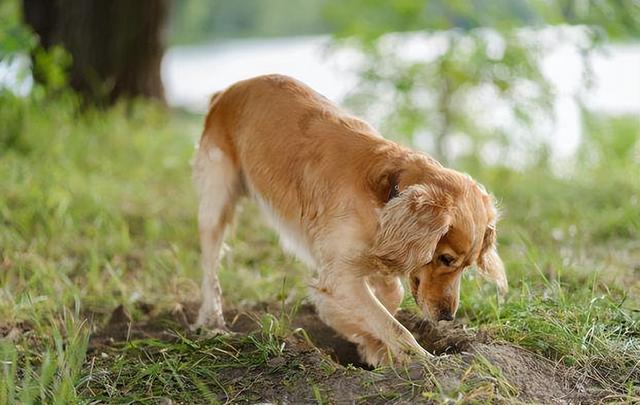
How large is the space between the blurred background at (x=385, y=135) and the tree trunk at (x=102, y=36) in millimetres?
14

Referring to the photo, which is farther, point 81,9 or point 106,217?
point 81,9

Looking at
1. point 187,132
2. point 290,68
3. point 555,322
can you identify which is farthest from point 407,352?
point 290,68

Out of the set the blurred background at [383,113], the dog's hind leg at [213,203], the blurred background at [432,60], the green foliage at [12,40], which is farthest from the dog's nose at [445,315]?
the green foliage at [12,40]

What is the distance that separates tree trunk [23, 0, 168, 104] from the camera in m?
8.66

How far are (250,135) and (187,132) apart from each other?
475 centimetres

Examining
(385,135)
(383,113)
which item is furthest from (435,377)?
(383,113)

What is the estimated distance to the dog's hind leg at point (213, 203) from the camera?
174 inches

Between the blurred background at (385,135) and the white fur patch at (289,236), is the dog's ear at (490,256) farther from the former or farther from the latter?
the white fur patch at (289,236)

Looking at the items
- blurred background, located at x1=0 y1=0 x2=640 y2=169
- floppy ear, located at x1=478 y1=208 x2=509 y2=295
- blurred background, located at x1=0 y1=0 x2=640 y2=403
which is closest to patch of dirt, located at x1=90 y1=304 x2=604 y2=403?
blurred background, located at x1=0 y1=0 x2=640 y2=403

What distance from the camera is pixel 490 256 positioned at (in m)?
→ 3.68

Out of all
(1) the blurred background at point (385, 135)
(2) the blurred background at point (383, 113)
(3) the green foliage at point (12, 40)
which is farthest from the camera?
(3) the green foliage at point (12, 40)

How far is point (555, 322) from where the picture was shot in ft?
11.6

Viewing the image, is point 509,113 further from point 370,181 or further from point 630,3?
point 370,181

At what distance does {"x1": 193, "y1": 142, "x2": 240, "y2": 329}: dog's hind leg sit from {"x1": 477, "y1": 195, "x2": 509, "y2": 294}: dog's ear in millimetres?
1357
